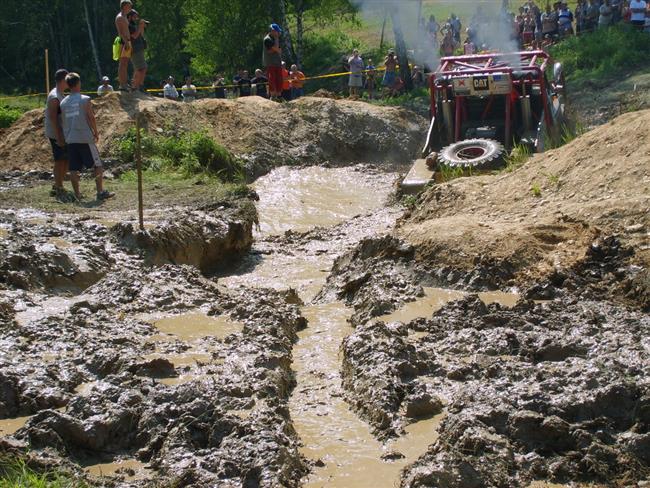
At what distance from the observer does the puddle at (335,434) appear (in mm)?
6156

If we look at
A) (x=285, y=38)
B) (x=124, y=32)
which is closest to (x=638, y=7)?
(x=285, y=38)

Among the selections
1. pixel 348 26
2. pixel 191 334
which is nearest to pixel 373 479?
pixel 191 334

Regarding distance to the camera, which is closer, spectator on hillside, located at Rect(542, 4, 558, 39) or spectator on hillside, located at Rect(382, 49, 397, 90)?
spectator on hillside, located at Rect(382, 49, 397, 90)

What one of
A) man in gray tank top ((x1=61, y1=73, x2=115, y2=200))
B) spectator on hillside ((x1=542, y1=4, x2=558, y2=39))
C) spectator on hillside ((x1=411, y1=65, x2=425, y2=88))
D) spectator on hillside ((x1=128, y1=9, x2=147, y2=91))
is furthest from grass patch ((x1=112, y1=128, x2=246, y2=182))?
spectator on hillside ((x1=542, y1=4, x2=558, y2=39))

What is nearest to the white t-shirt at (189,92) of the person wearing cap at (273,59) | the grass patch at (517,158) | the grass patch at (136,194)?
the person wearing cap at (273,59)

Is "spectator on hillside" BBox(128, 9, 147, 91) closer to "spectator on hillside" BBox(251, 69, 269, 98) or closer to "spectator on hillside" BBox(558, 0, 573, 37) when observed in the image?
"spectator on hillside" BBox(251, 69, 269, 98)

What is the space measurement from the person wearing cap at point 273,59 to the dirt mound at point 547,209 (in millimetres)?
8604

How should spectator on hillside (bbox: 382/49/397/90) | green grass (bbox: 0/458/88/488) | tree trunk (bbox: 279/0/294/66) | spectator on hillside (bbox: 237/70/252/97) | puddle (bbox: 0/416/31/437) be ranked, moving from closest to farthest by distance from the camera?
green grass (bbox: 0/458/88/488) < puddle (bbox: 0/416/31/437) < spectator on hillside (bbox: 382/49/397/90) < spectator on hillside (bbox: 237/70/252/97) < tree trunk (bbox: 279/0/294/66)

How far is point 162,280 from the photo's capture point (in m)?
9.75

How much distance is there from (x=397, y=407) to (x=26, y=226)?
5.72 m

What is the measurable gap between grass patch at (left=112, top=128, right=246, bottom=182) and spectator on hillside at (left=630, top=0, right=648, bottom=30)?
1317 centimetres

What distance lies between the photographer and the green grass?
5602 mm

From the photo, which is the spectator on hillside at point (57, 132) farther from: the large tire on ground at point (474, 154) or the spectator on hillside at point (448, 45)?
the spectator on hillside at point (448, 45)

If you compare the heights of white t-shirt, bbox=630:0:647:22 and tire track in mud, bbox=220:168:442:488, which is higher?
white t-shirt, bbox=630:0:647:22
